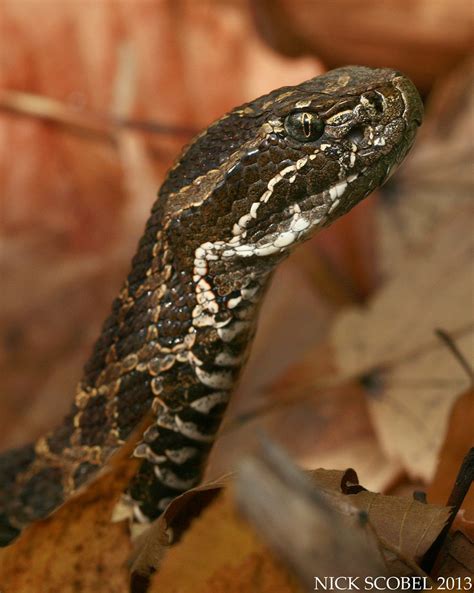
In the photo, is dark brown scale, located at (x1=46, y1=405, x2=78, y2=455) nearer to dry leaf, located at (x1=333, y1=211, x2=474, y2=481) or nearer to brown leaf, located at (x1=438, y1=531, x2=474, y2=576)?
dry leaf, located at (x1=333, y1=211, x2=474, y2=481)

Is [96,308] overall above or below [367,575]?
above

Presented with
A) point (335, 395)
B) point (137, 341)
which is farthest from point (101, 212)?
point (137, 341)

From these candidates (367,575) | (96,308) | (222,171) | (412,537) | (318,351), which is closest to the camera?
(367,575)

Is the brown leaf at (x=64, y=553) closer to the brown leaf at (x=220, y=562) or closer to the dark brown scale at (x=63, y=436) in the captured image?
the brown leaf at (x=220, y=562)

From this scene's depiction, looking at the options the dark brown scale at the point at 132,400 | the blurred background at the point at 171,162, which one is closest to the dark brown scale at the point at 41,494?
the dark brown scale at the point at 132,400

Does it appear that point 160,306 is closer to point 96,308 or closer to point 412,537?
point 412,537

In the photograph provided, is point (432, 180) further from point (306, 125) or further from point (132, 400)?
point (132, 400)

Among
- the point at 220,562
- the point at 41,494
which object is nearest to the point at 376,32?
the point at 41,494
